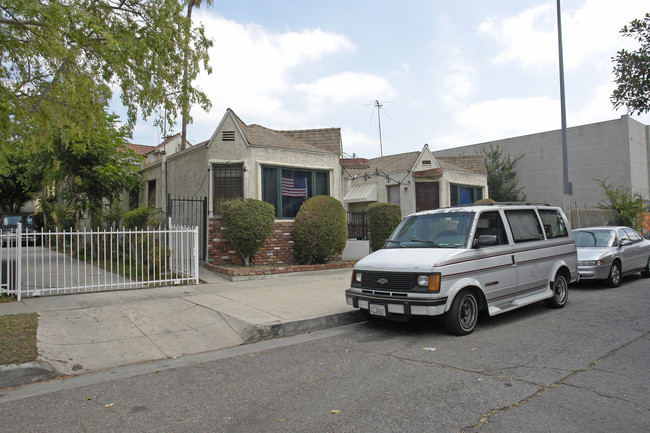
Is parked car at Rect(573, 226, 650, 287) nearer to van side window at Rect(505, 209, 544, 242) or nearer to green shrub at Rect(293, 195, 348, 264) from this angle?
van side window at Rect(505, 209, 544, 242)

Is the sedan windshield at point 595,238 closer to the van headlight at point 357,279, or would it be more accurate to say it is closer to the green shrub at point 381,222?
the green shrub at point 381,222

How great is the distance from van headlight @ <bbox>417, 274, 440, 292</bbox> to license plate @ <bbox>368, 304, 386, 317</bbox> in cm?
72

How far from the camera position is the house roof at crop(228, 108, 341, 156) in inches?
526

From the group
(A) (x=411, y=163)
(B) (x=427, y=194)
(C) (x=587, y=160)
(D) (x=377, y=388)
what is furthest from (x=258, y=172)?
(C) (x=587, y=160)

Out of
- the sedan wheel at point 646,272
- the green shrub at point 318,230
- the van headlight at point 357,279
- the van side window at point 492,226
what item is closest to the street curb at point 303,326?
the van headlight at point 357,279

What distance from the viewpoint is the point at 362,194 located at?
70.0 feet

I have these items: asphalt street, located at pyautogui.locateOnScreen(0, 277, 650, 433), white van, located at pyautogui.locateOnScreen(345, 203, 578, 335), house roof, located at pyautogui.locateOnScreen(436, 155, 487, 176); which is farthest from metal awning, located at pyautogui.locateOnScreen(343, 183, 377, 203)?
asphalt street, located at pyautogui.locateOnScreen(0, 277, 650, 433)

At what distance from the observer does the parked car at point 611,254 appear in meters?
10.4

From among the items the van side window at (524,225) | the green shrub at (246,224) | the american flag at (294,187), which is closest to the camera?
the van side window at (524,225)

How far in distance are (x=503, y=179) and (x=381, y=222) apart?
22798 millimetres

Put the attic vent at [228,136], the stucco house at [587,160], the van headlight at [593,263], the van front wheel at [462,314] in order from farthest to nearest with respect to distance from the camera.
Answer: the stucco house at [587,160] < the attic vent at [228,136] < the van headlight at [593,263] < the van front wheel at [462,314]

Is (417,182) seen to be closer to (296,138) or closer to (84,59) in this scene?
(296,138)

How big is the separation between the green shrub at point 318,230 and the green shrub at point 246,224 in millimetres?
1096

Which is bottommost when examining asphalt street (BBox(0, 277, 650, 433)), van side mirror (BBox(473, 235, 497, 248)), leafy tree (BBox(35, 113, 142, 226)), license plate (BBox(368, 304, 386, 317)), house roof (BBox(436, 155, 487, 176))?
asphalt street (BBox(0, 277, 650, 433))
